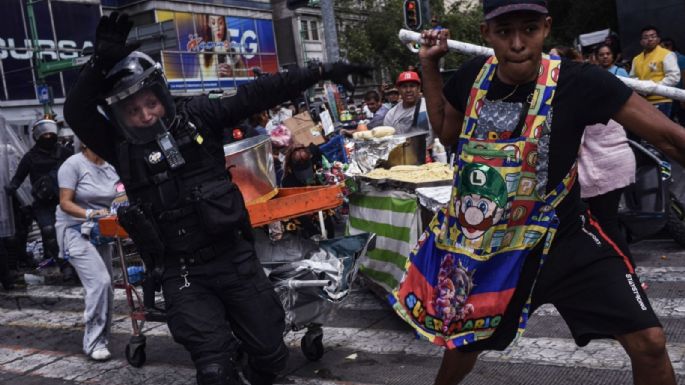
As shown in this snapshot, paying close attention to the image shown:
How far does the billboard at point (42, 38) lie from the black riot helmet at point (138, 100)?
2629 centimetres

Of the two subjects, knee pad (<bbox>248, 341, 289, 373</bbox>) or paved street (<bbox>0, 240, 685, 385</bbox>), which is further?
paved street (<bbox>0, 240, 685, 385</bbox>)

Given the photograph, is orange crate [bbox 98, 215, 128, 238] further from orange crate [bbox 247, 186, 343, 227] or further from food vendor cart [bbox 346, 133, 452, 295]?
food vendor cart [bbox 346, 133, 452, 295]

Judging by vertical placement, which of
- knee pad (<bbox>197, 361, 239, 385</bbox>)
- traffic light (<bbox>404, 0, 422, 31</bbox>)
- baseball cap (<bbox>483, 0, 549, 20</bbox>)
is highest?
traffic light (<bbox>404, 0, 422, 31</bbox>)

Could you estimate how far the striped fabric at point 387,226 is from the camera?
540 cm

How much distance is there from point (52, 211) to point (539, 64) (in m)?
8.19

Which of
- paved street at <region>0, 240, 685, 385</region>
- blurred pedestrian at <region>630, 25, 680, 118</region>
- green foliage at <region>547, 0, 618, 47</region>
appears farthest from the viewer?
green foliage at <region>547, 0, 618, 47</region>

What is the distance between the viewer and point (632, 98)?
102 inches

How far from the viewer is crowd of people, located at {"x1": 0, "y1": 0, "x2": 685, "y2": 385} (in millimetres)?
2684

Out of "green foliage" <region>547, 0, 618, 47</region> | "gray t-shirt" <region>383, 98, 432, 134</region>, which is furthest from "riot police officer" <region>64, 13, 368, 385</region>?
"green foliage" <region>547, 0, 618, 47</region>

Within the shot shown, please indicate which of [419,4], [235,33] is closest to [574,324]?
[419,4]

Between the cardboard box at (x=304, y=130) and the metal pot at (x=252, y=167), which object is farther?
the cardboard box at (x=304, y=130)

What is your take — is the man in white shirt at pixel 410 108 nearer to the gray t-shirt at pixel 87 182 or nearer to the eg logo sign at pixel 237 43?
the gray t-shirt at pixel 87 182

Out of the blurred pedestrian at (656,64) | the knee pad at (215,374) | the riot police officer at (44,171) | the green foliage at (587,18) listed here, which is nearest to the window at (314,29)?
the green foliage at (587,18)

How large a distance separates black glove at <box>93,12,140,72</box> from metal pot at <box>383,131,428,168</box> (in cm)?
338
